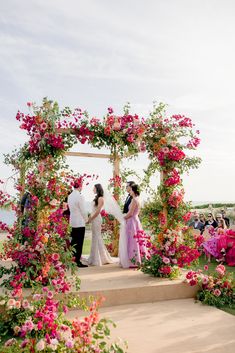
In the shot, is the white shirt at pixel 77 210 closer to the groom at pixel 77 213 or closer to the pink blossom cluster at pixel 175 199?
the groom at pixel 77 213

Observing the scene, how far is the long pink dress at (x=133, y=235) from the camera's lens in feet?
25.1

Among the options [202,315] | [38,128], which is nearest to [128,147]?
[38,128]

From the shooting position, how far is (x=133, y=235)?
7672 mm

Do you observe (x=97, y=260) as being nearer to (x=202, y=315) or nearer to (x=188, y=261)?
(x=188, y=261)

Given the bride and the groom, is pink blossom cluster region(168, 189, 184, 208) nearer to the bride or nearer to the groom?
the bride

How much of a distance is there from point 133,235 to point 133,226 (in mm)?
175

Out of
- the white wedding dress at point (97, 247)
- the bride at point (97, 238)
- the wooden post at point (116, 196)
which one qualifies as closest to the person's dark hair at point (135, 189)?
the bride at point (97, 238)

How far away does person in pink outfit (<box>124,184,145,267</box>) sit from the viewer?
7559 mm

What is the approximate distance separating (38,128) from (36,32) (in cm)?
147

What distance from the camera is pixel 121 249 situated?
7730 mm

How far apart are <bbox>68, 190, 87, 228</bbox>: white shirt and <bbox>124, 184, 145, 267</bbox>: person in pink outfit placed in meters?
0.84

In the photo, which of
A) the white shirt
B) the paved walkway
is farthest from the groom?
the paved walkway

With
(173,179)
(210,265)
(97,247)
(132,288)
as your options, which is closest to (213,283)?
(132,288)

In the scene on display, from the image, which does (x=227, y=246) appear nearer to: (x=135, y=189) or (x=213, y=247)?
(x=213, y=247)
